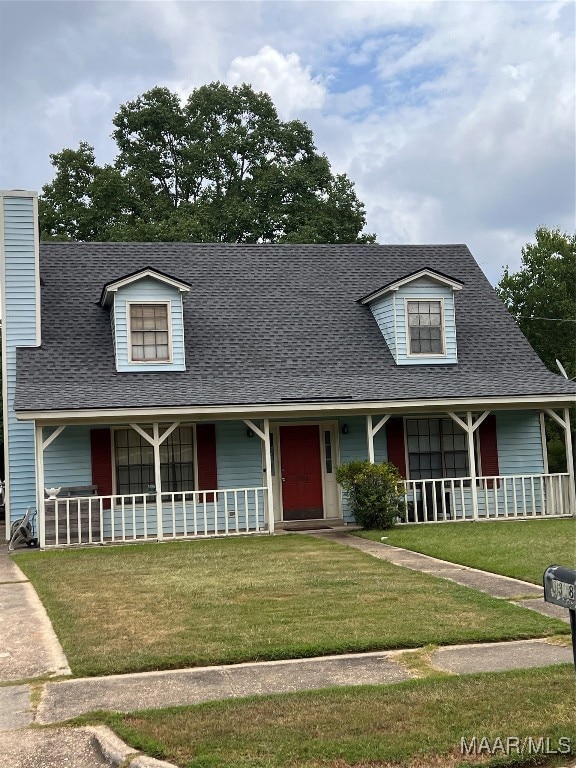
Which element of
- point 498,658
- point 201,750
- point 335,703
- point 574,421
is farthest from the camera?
point 574,421

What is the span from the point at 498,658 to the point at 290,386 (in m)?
Answer: 10.7

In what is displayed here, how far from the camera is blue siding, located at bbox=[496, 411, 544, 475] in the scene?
18766 millimetres

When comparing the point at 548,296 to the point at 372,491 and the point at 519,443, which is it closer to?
A: the point at 519,443

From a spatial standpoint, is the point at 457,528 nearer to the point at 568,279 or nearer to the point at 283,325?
the point at 283,325

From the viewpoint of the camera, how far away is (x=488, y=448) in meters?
18.6

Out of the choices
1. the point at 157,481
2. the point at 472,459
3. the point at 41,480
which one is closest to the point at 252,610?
the point at 157,481

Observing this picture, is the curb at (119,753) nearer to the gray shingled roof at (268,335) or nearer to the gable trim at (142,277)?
the gray shingled roof at (268,335)

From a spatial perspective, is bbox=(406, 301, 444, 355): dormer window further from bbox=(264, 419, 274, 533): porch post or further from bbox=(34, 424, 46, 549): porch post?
bbox=(34, 424, 46, 549): porch post

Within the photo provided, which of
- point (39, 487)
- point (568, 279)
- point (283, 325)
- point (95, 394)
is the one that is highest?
point (568, 279)

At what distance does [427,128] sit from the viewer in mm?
15297

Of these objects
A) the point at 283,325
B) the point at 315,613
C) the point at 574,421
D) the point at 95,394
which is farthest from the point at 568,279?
the point at 315,613

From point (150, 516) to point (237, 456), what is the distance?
2.11 metres

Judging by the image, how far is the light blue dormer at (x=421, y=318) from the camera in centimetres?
1873

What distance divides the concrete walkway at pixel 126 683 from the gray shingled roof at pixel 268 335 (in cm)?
878
